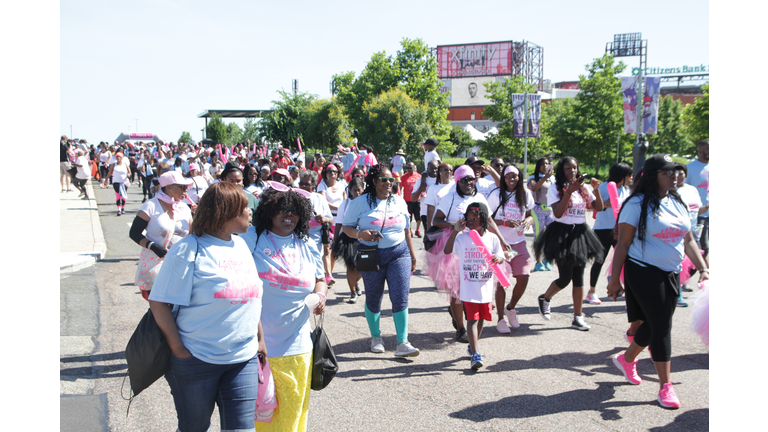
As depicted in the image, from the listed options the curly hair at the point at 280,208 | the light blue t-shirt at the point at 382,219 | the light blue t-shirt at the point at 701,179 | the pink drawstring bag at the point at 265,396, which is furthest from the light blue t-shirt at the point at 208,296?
the light blue t-shirt at the point at 701,179

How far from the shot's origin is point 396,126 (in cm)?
3938

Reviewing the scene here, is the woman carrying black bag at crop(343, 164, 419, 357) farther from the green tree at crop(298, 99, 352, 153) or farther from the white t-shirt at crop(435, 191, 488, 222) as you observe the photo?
the green tree at crop(298, 99, 352, 153)

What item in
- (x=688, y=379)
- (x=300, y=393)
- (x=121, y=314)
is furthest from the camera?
(x=121, y=314)

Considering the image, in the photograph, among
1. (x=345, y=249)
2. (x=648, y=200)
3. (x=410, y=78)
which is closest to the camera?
(x=648, y=200)

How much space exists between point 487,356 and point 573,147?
3833 cm

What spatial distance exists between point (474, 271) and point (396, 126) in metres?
34.7

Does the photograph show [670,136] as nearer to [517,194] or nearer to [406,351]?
[517,194]

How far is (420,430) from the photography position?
3992 millimetres

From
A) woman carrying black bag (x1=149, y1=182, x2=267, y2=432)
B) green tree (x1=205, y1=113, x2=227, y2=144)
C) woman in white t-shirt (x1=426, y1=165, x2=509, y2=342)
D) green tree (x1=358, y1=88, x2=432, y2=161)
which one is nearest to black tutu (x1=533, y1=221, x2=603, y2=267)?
woman in white t-shirt (x1=426, y1=165, x2=509, y2=342)

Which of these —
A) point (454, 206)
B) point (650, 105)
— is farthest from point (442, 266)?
point (650, 105)

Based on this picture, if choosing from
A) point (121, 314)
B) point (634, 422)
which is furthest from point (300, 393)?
point (121, 314)

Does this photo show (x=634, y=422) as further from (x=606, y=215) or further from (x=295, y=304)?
(x=606, y=215)

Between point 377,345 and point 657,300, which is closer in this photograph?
point 657,300

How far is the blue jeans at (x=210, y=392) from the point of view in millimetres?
2789
